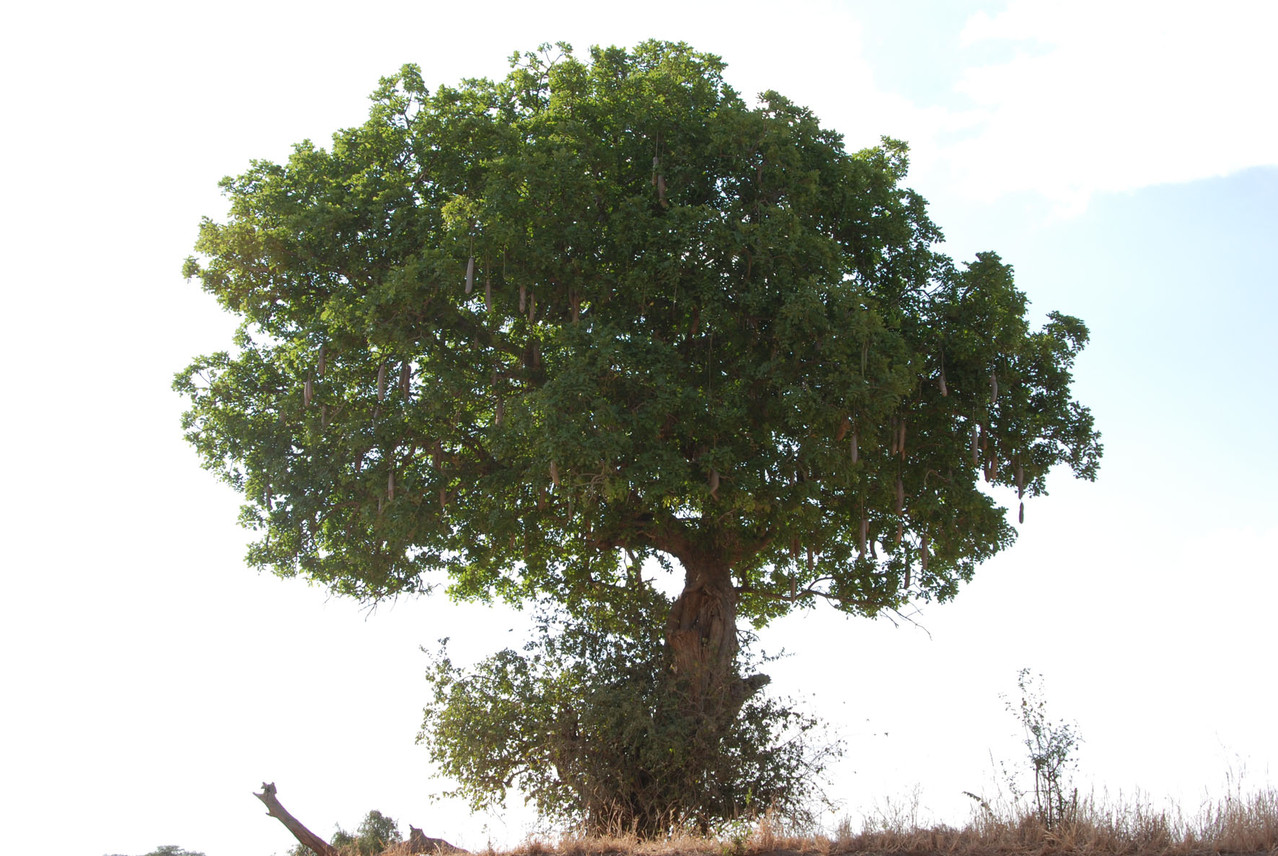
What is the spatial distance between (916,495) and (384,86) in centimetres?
1107

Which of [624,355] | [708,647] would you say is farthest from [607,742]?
[624,355]


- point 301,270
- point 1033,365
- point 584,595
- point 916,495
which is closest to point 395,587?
point 584,595

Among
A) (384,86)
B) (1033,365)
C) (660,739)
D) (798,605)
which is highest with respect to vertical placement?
(384,86)

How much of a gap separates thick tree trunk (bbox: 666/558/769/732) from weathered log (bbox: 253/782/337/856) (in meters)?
5.78

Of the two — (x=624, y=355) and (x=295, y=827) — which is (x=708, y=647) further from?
(x=295, y=827)

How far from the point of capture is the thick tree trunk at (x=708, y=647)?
648 inches

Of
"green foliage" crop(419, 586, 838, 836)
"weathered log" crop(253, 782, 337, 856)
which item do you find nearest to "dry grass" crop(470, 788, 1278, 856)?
"green foliage" crop(419, 586, 838, 836)

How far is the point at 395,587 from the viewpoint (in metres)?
18.7

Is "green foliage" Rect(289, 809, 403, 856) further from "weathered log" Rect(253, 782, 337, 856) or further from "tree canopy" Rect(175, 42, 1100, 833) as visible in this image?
"tree canopy" Rect(175, 42, 1100, 833)

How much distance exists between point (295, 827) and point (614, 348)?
28.3 ft

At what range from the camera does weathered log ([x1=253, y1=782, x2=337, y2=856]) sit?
629 inches

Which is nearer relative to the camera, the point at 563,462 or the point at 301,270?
the point at 563,462

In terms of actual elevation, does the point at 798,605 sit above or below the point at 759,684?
above

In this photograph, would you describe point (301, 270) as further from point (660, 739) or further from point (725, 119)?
point (660, 739)
